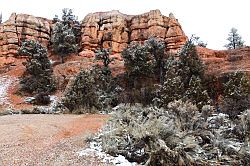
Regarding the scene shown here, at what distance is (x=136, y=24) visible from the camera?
4641 cm

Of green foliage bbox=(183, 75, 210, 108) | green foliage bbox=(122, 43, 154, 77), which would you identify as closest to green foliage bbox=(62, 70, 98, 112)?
green foliage bbox=(183, 75, 210, 108)

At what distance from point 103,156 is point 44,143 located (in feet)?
8.56

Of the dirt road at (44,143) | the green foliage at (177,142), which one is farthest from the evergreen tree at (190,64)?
the green foliage at (177,142)

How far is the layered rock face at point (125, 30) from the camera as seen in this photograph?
4431 centimetres

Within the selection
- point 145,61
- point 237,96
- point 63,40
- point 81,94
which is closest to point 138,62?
point 145,61

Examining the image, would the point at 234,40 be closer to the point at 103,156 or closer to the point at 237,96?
the point at 237,96

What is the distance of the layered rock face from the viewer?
4431 cm

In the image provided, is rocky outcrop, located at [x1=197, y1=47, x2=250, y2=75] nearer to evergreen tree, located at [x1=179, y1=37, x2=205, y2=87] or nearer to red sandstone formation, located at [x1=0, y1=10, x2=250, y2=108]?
red sandstone formation, located at [x1=0, y1=10, x2=250, y2=108]

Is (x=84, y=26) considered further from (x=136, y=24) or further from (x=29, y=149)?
(x=29, y=149)

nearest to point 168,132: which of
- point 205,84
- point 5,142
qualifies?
point 5,142

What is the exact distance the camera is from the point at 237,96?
927 inches

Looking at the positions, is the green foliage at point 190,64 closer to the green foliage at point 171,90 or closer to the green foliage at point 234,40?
the green foliage at point 171,90

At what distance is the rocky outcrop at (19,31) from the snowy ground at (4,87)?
18.9ft

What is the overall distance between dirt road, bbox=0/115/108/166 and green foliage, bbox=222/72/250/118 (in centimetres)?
956
